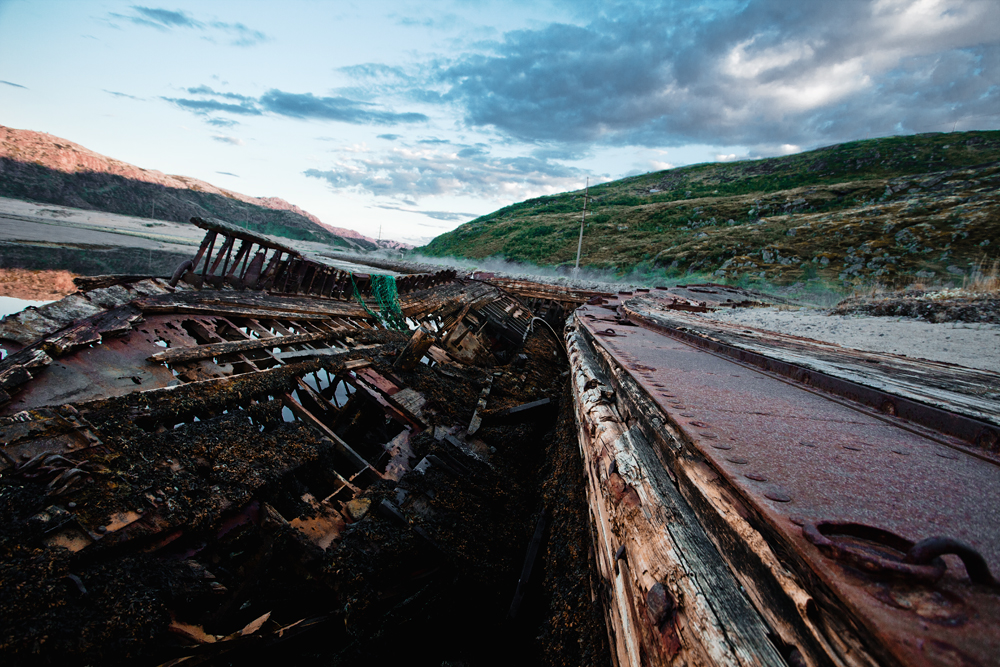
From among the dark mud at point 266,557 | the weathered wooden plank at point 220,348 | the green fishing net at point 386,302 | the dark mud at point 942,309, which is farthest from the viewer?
the green fishing net at point 386,302

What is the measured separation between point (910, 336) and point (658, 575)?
6.23 m

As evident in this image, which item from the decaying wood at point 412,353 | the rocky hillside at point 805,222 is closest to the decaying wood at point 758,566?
the decaying wood at point 412,353

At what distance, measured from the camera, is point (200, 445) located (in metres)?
2.81

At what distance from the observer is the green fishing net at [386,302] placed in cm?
827

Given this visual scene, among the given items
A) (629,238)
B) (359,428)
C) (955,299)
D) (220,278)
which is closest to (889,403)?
(359,428)

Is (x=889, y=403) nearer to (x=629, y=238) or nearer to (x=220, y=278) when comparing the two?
(x=220, y=278)

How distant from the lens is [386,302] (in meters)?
8.84

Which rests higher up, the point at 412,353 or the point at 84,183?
the point at 84,183

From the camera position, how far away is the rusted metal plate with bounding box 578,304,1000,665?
58 centimetres

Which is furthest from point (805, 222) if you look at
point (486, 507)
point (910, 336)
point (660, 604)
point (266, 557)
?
point (266, 557)

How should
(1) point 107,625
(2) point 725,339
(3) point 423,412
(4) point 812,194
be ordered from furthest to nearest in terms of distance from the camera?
(4) point 812,194
(3) point 423,412
(2) point 725,339
(1) point 107,625

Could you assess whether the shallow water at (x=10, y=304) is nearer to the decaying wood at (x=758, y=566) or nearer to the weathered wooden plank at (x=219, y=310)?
the weathered wooden plank at (x=219, y=310)

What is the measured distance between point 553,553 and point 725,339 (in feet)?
9.06

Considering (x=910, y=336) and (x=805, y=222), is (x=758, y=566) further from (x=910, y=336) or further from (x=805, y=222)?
(x=805, y=222)
